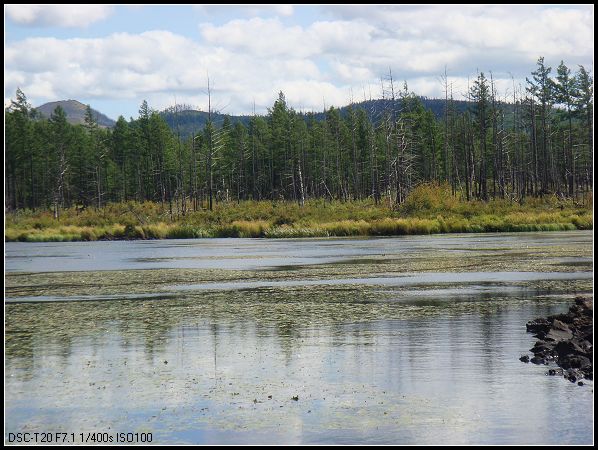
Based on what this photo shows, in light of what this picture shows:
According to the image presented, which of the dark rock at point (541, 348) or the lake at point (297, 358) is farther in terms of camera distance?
the dark rock at point (541, 348)

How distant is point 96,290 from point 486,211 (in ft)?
140

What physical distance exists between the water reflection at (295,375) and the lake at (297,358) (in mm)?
39

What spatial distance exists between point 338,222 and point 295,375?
46643mm

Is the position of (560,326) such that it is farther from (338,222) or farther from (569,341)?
(338,222)

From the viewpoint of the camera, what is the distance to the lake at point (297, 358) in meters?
9.09

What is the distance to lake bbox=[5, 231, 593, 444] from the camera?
909 centimetres

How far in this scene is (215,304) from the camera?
20.2 m

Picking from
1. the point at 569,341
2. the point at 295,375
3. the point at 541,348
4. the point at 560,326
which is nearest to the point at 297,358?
the point at 295,375

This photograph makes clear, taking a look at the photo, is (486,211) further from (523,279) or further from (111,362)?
(111,362)

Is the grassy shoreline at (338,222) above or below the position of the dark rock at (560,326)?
above

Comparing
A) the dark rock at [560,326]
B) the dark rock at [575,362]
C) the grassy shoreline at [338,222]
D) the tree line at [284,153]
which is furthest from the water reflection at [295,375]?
the tree line at [284,153]

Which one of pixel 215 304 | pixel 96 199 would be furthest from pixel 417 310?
pixel 96 199

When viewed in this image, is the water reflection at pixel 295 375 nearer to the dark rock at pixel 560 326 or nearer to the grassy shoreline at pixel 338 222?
the dark rock at pixel 560 326

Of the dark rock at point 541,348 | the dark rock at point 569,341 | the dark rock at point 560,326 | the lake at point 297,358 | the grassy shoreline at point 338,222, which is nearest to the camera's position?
the lake at point 297,358
